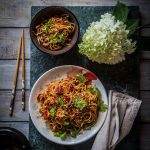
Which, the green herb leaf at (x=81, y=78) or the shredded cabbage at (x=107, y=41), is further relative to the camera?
the green herb leaf at (x=81, y=78)

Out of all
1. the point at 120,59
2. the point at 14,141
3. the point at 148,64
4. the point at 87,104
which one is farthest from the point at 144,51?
the point at 14,141

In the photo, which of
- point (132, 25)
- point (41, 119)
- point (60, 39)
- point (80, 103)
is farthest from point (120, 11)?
point (41, 119)

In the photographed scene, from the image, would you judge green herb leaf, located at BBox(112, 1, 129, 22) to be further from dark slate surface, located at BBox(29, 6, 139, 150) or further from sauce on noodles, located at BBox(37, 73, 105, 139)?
sauce on noodles, located at BBox(37, 73, 105, 139)

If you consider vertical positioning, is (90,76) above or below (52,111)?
above

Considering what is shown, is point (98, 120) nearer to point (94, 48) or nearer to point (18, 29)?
point (94, 48)

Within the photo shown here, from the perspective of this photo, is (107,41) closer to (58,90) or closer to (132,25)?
(132,25)

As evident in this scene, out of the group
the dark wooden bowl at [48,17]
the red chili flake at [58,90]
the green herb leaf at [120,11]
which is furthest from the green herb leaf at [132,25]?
the red chili flake at [58,90]

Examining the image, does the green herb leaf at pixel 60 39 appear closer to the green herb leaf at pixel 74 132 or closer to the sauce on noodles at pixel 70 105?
the sauce on noodles at pixel 70 105
